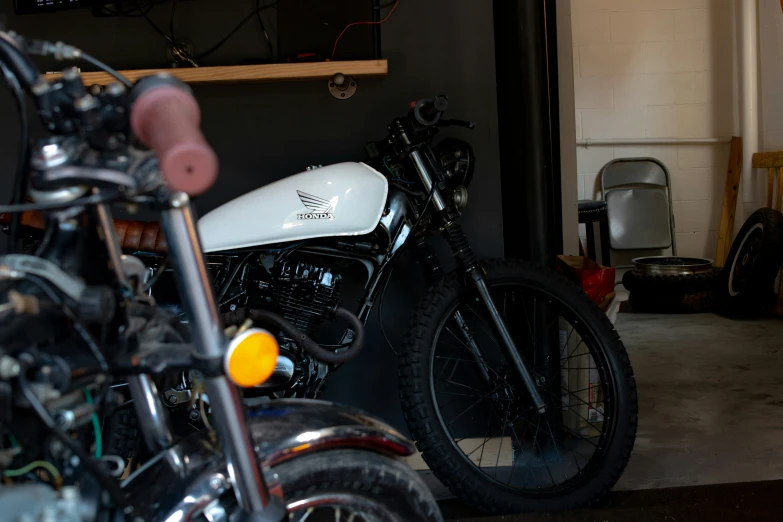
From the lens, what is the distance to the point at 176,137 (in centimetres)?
58

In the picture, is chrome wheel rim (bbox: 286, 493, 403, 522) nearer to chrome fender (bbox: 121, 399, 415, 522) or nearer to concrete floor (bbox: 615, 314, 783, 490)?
chrome fender (bbox: 121, 399, 415, 522)

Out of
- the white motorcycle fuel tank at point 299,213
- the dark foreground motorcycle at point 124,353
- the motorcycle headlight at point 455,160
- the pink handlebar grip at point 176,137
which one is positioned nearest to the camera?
the pink handlebar grip at point 176,137

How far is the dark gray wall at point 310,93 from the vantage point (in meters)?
2.10

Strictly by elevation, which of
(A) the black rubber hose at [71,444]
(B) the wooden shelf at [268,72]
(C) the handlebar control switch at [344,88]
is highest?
(B) the wooden shelf at [268,72]

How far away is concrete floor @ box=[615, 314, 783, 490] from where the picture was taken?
2.04 metres

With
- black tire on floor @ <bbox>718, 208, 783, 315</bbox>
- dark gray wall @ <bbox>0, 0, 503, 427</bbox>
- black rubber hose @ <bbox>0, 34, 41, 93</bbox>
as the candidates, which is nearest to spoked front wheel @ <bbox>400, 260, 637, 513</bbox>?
dark gray wall @ <bbox>0, 0, 503, 427</bbox>

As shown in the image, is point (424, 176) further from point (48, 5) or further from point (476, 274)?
point (48, 5)

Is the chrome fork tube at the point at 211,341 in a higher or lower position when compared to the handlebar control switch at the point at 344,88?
lower

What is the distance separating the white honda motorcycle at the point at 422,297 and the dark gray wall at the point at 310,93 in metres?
0.31

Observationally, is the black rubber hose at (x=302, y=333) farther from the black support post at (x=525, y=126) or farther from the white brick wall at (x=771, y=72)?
the white brick wall at (x=771, y=72)

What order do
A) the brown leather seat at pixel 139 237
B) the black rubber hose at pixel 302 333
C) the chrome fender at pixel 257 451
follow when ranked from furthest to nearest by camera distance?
1. the brown leather seat at pixel 139 237
2. the black rubber hose at pixel 302 333
3. the chrome fender at pixel 257 451

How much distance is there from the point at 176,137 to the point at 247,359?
0.25 metres

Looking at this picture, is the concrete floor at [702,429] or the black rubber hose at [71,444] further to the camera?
the concrete floor at [702,429]

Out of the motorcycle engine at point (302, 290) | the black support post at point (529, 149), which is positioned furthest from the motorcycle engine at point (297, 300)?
the black support post at point (529, 149)
